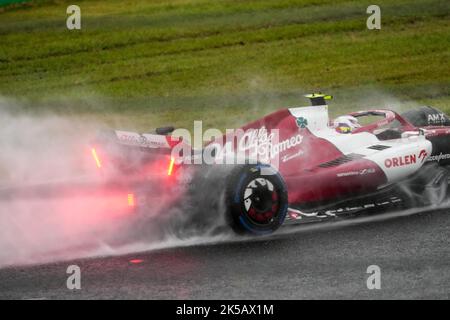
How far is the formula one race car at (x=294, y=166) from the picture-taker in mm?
8852

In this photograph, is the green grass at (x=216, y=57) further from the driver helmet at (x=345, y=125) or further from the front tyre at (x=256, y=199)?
the front tyre at (x=256, y=199)

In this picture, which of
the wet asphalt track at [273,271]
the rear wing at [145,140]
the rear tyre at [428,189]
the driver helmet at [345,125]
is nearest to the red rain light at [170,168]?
the rear wing at [145,140]

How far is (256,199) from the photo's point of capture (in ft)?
29.5

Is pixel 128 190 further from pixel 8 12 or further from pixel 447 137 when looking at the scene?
pixel 8 12

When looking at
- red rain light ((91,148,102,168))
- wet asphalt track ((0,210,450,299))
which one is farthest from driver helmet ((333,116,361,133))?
red rain light ((91,148,102,168))

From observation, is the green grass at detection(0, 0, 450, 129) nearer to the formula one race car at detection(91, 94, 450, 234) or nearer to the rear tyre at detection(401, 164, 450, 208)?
the formula one race car at detection(91, 94, 450, 234)

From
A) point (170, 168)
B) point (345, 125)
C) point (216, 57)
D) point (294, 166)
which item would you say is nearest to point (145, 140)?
point (170, 168)

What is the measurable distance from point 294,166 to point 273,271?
212 centimetres

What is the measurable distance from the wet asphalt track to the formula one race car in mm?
393

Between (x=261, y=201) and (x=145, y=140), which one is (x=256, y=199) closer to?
(x=261, y=201)

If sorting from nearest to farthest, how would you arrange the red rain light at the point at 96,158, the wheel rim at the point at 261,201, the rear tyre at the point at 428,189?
the red rain light at the point at 96,158 < the wheel rim at the point at 261,201 < the rear tyre at the point at 428,189

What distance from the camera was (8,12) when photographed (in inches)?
940
